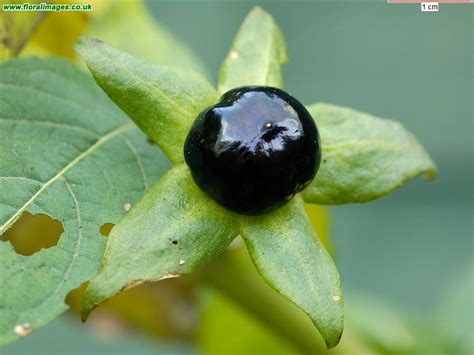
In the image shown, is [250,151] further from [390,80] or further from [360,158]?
[390,80]

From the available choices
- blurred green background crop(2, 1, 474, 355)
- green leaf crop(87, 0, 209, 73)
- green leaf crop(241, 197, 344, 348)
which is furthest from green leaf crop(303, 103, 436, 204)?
blurred green background crop(2, 1, 474, 355)

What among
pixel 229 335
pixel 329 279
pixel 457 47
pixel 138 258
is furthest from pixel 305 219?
pixel 457 47

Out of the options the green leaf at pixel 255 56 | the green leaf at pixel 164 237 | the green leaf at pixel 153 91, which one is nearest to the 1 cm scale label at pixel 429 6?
the green leaf at pixel 255 56

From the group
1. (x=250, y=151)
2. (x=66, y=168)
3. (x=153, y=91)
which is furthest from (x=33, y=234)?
(x=250, y=151)

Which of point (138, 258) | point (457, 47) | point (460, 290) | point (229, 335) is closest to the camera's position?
point (138, 258)

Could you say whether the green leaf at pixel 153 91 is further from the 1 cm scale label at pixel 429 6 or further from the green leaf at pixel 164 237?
the 1 cm scale label at pixel 429 6

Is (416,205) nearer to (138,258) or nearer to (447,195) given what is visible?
(447,195)
